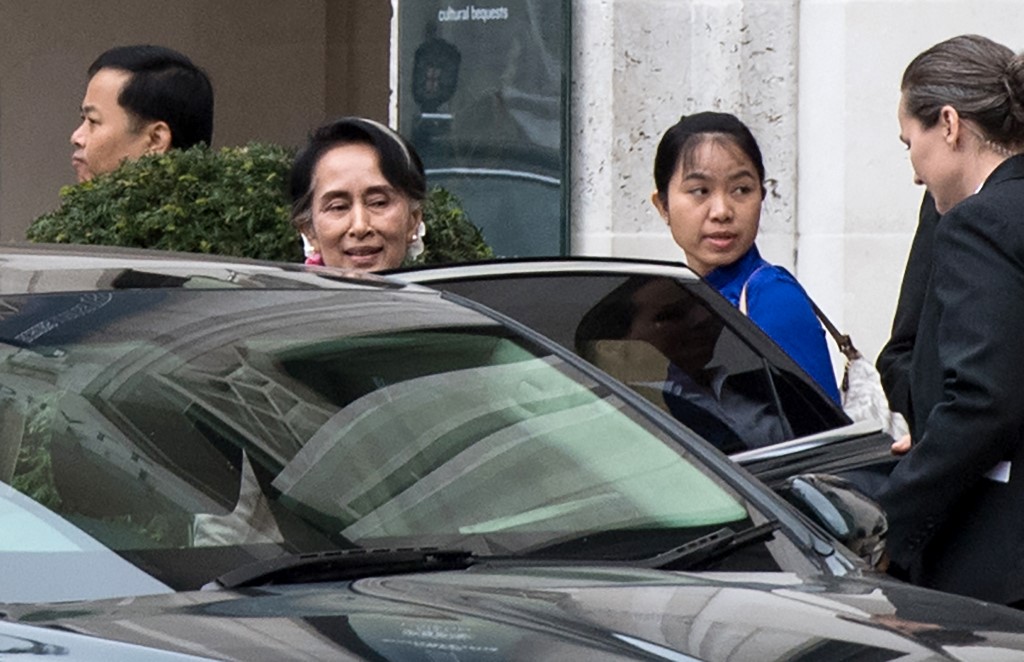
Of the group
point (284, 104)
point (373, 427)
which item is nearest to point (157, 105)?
point (373, 427)

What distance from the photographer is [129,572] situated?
276 centimetres

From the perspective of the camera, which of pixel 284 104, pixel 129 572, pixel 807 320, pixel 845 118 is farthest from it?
pixel 284 104

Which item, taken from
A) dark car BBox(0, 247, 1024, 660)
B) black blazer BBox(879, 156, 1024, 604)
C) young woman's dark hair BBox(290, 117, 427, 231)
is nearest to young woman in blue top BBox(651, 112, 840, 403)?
young woman's dark hair BBox(290, 117, 427, 231)

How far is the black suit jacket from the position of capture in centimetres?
491

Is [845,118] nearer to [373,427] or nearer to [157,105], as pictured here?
[157,105]

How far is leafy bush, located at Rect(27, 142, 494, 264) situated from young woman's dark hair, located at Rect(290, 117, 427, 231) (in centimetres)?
34

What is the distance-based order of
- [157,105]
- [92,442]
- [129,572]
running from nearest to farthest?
[129,572] < [92,442] < [157,105]

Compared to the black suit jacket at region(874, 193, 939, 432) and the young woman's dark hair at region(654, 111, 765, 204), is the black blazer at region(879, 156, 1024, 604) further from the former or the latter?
the young woman's dark hair at region(654, 111, 765, 204)

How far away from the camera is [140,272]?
3.41 metres

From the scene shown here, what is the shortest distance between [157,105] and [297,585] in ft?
12.6

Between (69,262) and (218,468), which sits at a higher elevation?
(69,262)

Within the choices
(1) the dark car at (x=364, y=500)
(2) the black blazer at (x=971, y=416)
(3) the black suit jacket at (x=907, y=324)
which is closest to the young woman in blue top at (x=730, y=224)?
(3) the black suit jacket at (x=907, y=324)

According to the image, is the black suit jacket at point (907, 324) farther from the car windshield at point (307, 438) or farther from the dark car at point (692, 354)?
the car windshield at point (307, 438)

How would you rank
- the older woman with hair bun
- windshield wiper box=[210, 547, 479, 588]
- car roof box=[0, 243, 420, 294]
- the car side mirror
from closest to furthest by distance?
1. windshield wiper box=[210, 547, 479, 588]
2. car roof box=[0, 243, 420, 294]
3. the car side mirror
4. the older woman with hair bun
